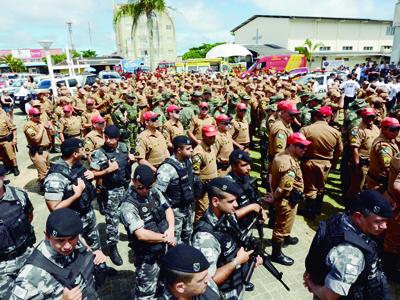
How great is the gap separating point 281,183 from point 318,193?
1964 millimetres

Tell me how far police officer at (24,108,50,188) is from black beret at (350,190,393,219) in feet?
22.1

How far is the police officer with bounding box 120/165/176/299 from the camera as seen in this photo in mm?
3037

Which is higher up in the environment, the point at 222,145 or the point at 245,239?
the point at 222,145

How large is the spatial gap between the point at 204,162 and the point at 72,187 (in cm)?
216

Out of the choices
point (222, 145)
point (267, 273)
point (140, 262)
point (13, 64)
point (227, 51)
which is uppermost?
point (13, 64)

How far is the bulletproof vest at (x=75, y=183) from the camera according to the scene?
353cm

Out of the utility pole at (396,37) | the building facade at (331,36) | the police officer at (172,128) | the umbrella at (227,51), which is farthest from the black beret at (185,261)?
the building facade at (331,36)

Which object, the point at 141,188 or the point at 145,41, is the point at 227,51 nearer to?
the point at 141,188

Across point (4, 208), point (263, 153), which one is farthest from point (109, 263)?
point (263, 153)

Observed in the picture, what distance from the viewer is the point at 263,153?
7.45 meters

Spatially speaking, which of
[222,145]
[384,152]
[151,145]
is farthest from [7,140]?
[384,152]

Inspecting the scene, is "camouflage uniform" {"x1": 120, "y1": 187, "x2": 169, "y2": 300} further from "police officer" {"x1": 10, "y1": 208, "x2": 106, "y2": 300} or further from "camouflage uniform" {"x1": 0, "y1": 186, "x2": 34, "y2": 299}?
"camouflage uniform" {"x1": 0, "y1": 186, "x2": 34, "y2": 299}

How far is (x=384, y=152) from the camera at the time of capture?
432 cm

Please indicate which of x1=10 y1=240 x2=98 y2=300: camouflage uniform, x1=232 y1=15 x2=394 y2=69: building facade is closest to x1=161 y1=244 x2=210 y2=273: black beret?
x1=10 y1=240 x2=98 y2=300: camouflage uniform
